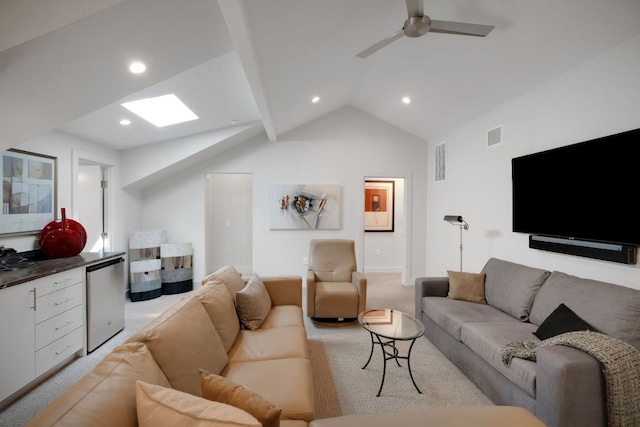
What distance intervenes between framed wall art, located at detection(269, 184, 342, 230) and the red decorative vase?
8.95ft

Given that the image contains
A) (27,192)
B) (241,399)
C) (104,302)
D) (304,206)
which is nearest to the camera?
(241,399)

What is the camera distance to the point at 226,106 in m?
3.68

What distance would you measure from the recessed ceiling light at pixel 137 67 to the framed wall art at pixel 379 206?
484 cm

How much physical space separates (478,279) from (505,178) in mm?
1222

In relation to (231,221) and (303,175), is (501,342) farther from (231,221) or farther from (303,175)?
(231,221)

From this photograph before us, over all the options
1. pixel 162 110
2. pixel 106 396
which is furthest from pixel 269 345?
pixel 162 110

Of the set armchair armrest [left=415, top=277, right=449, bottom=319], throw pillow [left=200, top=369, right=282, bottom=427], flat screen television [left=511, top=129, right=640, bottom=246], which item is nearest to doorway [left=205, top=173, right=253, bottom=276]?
armchair armrest [left=415, top=277, right=449, bottom=319]

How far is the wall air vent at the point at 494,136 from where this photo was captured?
11.5 feet

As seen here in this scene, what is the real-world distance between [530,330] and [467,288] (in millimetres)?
787

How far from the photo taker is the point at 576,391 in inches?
61.9

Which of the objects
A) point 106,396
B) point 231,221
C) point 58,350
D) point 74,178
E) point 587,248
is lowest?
point 58,350

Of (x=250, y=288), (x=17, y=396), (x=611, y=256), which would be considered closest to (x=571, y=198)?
(x=611, y=256)

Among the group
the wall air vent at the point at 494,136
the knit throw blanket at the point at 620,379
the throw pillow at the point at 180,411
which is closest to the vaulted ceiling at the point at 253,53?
the wall air vent at the point at 494,136

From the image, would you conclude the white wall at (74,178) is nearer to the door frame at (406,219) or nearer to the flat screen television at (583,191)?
the door frame at (406,219)
